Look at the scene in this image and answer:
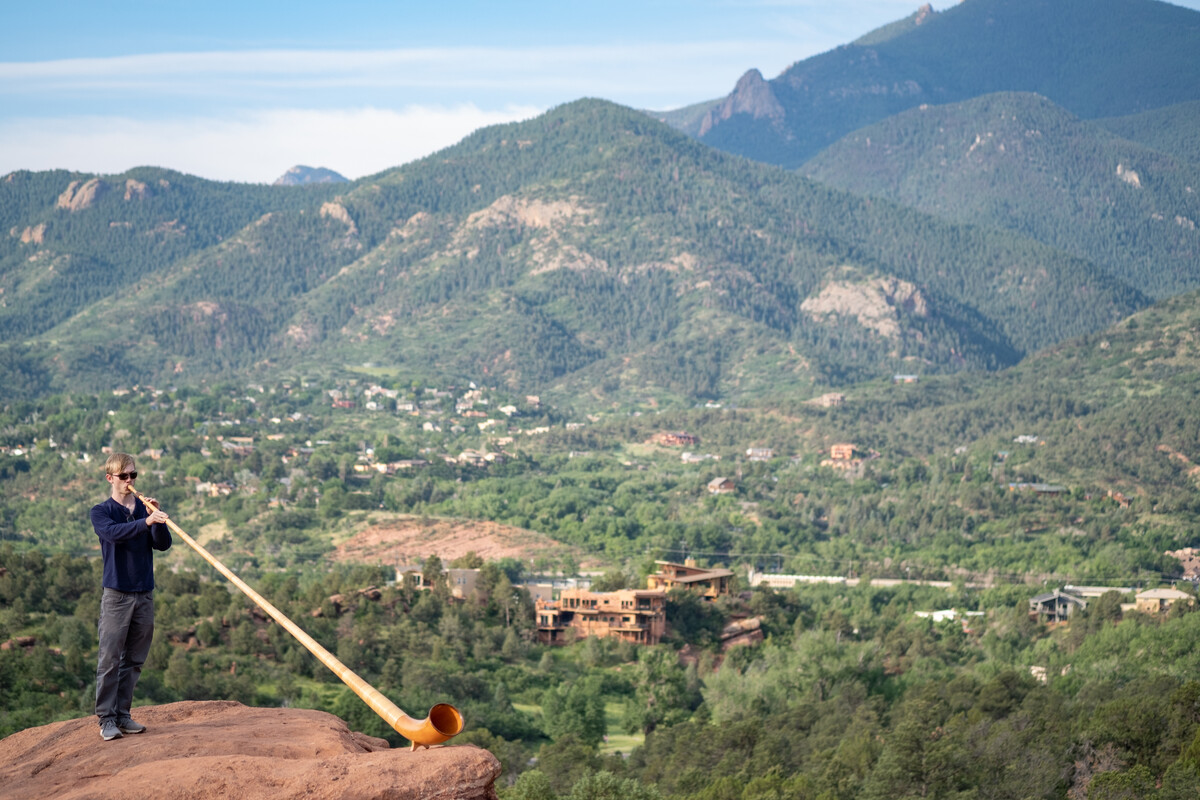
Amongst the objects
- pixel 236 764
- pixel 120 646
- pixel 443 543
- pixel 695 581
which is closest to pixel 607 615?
pixel 695 581

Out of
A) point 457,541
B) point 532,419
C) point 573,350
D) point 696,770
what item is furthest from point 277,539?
point 573,350

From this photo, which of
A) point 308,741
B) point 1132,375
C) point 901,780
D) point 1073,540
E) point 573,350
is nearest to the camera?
point 308,741

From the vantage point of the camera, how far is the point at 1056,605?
69.8 m

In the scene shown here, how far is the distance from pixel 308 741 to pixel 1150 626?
54104mm

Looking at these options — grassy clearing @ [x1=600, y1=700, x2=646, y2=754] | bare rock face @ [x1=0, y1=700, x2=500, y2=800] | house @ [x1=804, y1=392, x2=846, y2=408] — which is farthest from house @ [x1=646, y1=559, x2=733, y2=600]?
house @ [x1=804, y1=392, x2=846, y2=408]

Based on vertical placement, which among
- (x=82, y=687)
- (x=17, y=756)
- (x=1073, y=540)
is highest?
(x=17, y=756)

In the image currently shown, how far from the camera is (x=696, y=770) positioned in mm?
37625

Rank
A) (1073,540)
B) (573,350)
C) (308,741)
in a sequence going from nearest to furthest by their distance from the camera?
(308,741), (1073,540), (573,350)

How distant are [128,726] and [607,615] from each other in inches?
1953

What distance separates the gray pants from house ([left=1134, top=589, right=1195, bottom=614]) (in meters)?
59.6

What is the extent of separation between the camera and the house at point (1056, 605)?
67.8m

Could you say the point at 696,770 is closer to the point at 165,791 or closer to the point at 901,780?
the point at 901,780

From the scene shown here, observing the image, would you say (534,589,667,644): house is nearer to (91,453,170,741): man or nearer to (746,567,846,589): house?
(746,567,846,589): house

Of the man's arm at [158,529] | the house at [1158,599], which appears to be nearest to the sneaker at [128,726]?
the man's arm at [158,529]
